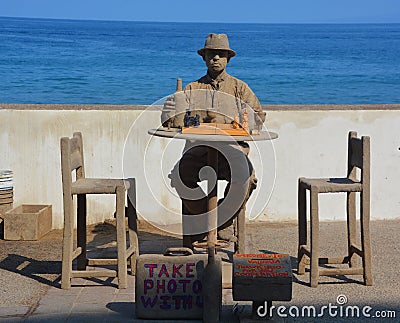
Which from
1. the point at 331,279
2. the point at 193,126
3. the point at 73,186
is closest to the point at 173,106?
the point at 193,126

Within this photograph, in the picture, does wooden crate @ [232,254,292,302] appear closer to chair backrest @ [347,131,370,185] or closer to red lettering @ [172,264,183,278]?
red lettering @ [172,264,183,278]

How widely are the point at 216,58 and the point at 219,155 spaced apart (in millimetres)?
761

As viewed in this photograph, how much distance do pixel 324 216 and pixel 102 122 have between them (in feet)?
7.81

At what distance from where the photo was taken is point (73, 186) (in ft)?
20.8

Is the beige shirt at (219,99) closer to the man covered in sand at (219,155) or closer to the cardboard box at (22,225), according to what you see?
the man covered in sand at (219,155)

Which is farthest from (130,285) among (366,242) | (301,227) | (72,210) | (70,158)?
(366,242)

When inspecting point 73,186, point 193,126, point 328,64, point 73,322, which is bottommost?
point 73,322

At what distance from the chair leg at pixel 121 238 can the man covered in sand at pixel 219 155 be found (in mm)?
709

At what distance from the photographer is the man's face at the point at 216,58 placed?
22.4 ft

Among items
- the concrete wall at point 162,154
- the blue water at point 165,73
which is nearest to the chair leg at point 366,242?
the concrete wall at point 162,154

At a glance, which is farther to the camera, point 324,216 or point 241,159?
point 324,216

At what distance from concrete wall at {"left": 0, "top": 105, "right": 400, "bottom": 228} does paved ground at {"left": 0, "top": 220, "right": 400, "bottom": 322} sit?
268 mm

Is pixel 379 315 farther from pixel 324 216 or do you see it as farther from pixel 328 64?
pixel 328 64

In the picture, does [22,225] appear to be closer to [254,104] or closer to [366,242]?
[254,104]
